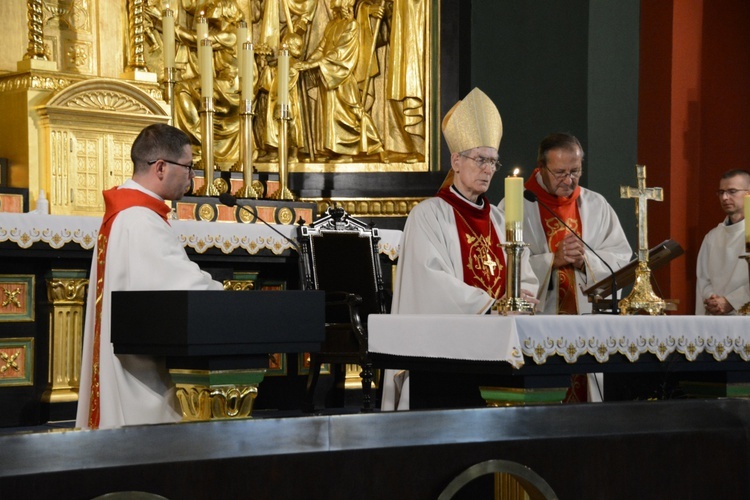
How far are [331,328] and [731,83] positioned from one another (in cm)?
353

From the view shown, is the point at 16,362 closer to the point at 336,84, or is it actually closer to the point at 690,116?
the point at 336,84

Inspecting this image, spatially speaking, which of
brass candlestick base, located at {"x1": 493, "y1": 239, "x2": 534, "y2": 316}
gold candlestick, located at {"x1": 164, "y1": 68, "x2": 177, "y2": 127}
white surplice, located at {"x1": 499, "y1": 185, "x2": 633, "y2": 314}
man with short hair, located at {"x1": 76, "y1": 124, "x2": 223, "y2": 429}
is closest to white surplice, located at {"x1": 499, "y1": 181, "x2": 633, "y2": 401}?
white surplice, located at {"x1": 499, "y1": 185, "x2": 633, "y2": 314}

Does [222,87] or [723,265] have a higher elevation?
[222,87]

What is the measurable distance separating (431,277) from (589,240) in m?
1.28

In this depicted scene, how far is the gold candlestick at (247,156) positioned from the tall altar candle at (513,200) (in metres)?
4.10

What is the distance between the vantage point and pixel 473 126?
4.61 m

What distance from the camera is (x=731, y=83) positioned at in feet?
27.5

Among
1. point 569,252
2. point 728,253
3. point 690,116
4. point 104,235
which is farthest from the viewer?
point 690,116

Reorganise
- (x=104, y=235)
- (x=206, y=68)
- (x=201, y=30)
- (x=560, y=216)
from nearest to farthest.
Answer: (x=104, y=235) → (x=560, y=216) → (x=206, y=68) → (x=201, y=30)

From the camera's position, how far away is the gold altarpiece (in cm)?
719

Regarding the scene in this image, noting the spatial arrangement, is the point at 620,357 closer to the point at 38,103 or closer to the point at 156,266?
the point at 156,266

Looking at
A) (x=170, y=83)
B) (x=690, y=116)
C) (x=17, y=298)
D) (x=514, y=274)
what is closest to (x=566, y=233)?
(x=514, y=274)

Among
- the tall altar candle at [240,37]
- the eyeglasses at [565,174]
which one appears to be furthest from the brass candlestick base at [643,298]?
the tall altar candle at [240,37]

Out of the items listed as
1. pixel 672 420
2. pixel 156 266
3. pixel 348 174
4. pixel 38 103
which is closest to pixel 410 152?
pixel 348 174
